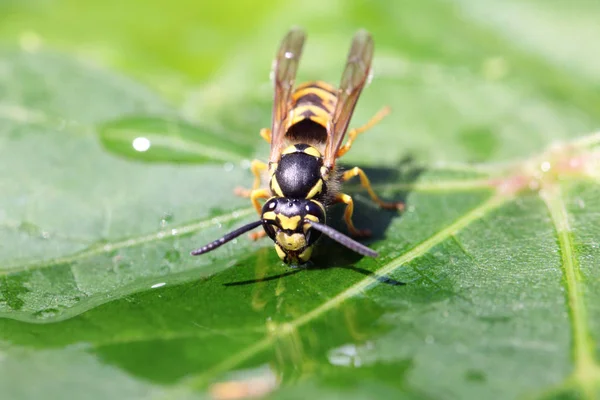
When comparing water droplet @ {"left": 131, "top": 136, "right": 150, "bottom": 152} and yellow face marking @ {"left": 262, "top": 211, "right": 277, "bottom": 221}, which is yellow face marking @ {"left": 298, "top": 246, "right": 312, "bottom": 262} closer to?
yellow face marking @ {"left": 262, "top": 211, "right": 277, "bottom": 221}

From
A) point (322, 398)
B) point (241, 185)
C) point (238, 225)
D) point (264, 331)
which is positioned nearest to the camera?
point (322, 398)

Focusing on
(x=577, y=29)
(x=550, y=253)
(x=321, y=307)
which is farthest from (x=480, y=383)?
(x=577, y=29)

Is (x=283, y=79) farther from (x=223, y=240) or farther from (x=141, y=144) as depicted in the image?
(x=223, y=240)

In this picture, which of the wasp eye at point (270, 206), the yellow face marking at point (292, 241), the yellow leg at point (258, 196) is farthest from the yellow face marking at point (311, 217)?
the yellow leg at point (258, 196)

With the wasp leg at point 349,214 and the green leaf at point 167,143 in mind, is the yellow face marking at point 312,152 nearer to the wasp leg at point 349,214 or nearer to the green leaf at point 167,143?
the wasp leg at point 349,214

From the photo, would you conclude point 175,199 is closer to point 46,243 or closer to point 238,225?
point 238,225

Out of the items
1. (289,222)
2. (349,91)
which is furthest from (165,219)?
(349,91)

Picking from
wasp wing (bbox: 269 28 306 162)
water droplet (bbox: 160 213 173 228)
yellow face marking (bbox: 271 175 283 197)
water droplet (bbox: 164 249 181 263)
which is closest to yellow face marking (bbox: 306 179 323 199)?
yellow face marking (bbox: 271 175 283 197)
